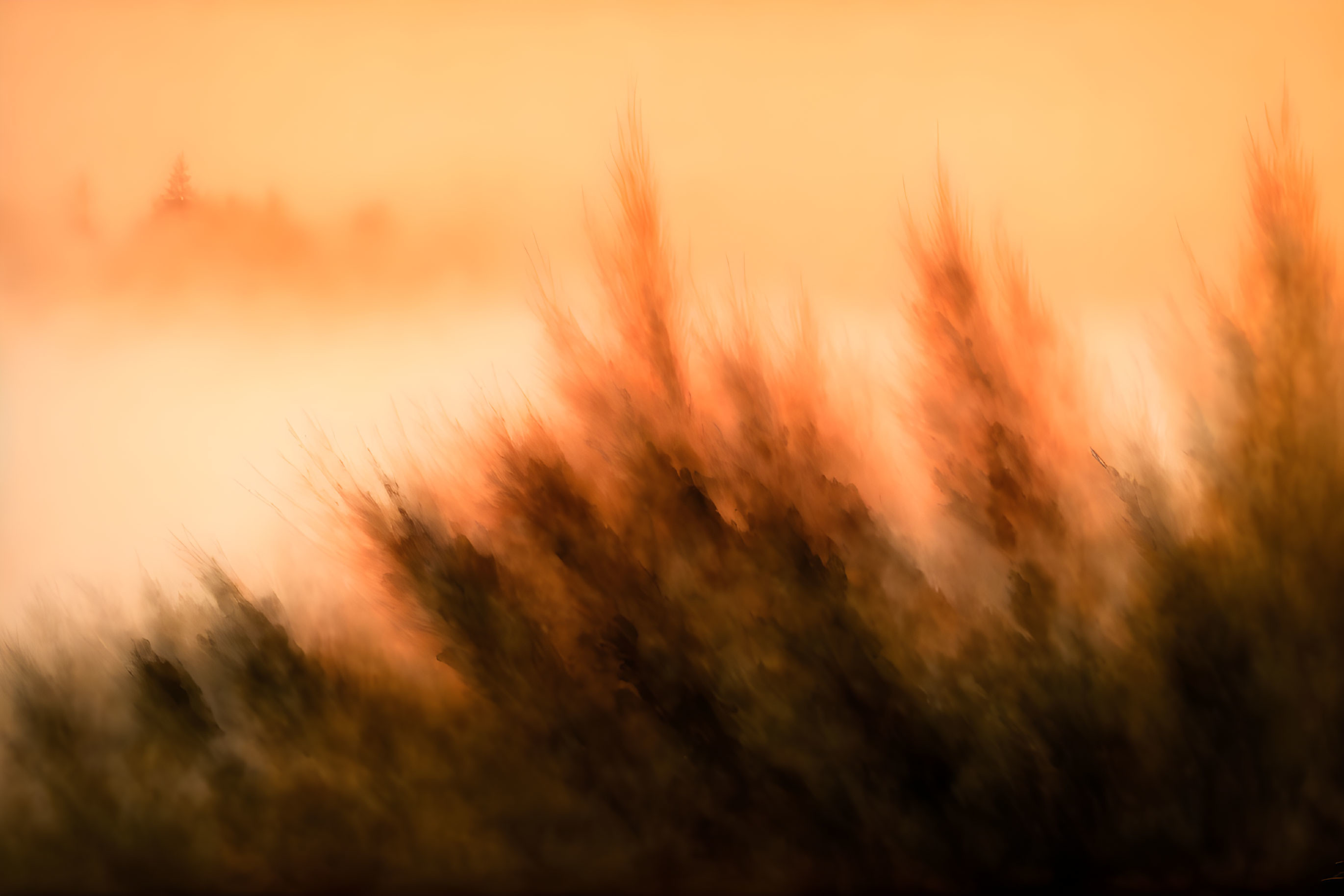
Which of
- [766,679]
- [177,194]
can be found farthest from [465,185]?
[766,679]

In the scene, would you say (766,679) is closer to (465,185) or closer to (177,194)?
(465,185)

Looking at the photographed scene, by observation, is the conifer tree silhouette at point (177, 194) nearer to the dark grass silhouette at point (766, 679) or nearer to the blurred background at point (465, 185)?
the blurred background at point (465, 185)

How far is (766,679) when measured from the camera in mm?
1281

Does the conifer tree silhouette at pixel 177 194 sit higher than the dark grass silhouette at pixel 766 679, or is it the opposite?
the conifer tree silhouette at pixel 177 194

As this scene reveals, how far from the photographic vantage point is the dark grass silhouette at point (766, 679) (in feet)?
4.17

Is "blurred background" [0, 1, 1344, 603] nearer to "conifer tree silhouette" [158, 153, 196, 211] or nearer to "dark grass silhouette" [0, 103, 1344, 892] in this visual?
"conifer tree silhouette" [158, 153, 196, 211]

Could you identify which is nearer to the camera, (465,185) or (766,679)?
(766,679)

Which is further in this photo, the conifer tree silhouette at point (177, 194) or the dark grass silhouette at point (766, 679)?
the conifer tree silhouette at point (177, 194)

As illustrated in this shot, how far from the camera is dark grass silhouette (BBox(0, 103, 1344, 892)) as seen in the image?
1.27 meters

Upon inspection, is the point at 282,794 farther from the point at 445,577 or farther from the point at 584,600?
the point at 584,600

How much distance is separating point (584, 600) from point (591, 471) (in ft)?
0.70

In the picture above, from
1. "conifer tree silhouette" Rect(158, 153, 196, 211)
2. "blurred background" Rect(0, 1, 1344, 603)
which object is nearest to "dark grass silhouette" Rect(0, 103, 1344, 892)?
"blurred background" Rect(0, 1, 1344, 603)

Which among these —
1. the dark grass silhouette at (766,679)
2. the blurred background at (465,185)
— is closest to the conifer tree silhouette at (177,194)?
the blurred background at (465,185)

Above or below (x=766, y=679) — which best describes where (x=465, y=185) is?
above
